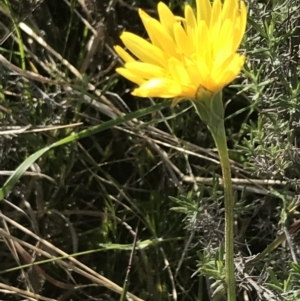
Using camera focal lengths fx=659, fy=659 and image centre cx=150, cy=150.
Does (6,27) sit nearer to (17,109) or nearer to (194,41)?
(17,109)

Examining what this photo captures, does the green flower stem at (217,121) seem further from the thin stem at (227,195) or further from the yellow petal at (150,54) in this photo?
the yellow petal at (150,54)

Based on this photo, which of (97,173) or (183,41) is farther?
(97,173)

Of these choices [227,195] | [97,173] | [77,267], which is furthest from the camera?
[97,173]

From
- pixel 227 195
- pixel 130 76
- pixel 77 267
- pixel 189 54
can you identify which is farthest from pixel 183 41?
pixel 77 267

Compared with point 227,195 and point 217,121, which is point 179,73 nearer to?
point 217,121

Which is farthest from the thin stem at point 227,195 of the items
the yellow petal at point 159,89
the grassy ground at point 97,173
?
the grassy ground at point 97,173

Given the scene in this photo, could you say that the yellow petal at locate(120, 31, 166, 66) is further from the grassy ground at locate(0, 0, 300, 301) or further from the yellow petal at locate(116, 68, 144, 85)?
the grassy ground at locate(0, 0, 300, 301)
